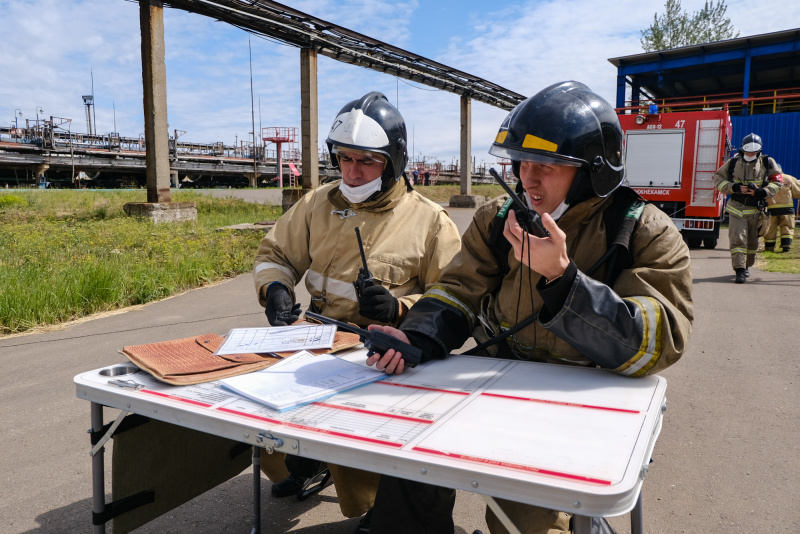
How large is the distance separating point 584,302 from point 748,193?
8345 millimetres

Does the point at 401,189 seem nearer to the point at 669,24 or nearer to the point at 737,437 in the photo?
the point at 737,437

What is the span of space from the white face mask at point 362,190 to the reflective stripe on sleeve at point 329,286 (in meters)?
0.42

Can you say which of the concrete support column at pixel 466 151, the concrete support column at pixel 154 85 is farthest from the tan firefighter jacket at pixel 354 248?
the concrete support column at pixel 466 151

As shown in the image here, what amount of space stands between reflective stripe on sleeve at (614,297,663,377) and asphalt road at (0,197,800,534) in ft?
3.80

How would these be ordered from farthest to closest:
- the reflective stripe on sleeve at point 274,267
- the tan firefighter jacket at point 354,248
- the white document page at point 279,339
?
the reflective stripe on sleeve at point 274,267
the tan firefighter jacket at point 354,248
the white document page at point 279,339

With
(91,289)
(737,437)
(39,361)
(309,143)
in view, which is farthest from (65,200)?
(737,437)

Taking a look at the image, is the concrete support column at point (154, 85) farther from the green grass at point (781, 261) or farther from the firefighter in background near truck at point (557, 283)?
the green grass at point (781, 261)

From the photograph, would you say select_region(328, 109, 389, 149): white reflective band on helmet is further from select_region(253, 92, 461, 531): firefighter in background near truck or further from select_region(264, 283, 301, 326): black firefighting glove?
select_region(264, 283, 301, 326): black firefighting glove

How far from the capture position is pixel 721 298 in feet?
24.0

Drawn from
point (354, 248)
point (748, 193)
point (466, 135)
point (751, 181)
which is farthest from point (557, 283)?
point (466, 135)

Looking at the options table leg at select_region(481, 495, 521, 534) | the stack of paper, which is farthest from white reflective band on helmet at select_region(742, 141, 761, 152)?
table leg at select_region(481, 495, 521, 534)

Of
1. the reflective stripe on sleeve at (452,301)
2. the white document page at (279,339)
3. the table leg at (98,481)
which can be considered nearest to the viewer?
the table leg at (98,481)

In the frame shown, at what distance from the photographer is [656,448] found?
3371 millimetres

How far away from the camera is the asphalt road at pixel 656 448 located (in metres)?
2.63
